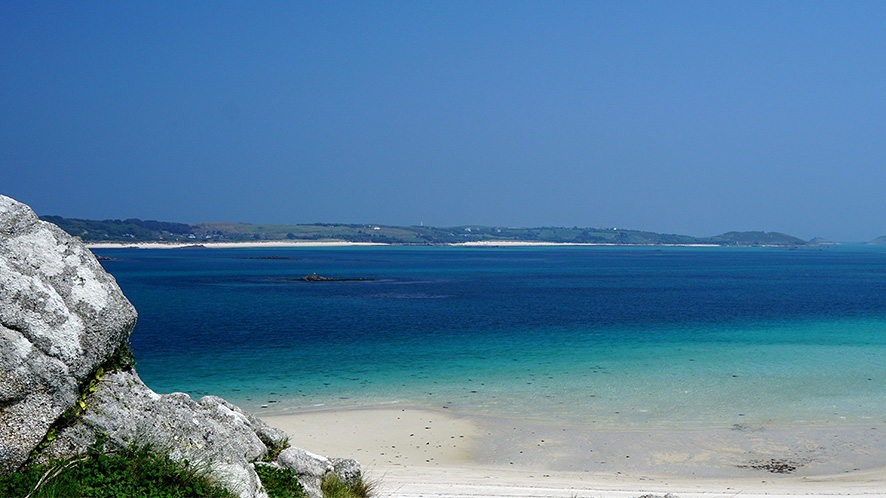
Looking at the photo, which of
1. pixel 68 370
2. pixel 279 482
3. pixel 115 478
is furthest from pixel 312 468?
pixel 68 370

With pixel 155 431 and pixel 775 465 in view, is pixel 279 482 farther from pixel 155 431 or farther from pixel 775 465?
pixel 775 465

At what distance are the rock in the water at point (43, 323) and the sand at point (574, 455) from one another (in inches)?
236

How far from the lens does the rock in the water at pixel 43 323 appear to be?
716 cm

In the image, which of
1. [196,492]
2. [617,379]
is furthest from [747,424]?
[196,492]

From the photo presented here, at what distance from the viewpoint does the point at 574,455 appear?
1748cm

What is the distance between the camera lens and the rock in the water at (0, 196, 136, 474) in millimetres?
7156

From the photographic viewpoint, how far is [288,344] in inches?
1427

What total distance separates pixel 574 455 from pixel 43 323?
1362 cm

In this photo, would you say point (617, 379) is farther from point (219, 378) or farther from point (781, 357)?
point (219, 378)

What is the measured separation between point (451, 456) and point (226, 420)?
854 cm

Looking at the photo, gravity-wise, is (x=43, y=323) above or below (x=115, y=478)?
above

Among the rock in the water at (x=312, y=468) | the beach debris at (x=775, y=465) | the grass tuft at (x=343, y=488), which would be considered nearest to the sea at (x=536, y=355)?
the beach debris at (x=775, y=465)

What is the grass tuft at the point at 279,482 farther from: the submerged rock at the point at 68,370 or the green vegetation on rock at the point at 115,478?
the green vegetation on rock at the point at 115,478

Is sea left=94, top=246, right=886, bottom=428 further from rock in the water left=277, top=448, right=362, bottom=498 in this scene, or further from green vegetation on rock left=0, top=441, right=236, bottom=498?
green vegetation on rock left=0, top=441, right=236, bottom=498
